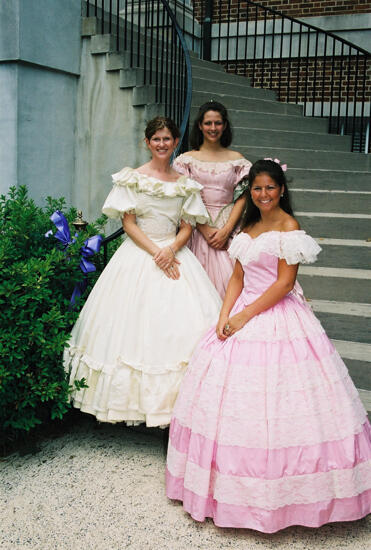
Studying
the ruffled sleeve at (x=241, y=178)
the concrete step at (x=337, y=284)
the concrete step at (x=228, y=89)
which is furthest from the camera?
the concrete step at (x=228, y=89)

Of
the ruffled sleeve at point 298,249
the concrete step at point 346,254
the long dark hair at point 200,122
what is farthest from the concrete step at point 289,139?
the ruffled sleeve at point 298,249

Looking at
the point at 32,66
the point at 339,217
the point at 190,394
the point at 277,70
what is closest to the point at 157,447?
the point at 190,394

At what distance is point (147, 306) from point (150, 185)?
72 centimetres

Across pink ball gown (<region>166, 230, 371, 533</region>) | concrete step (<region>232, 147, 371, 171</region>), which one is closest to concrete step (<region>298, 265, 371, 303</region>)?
pink ball gown (<region>166, 230, 371, 533</region>)

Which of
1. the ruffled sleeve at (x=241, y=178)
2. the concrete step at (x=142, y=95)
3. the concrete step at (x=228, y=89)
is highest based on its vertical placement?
the concrete step at (x=228, y=89)

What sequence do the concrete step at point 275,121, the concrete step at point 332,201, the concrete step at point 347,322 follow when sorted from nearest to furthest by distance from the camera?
the concrete step at point 347,322 → the concrete step at point 332,201 → the concrete step at point 275,121

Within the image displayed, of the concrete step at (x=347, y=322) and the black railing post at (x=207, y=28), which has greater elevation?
the black railing post at (x=207, y=28)

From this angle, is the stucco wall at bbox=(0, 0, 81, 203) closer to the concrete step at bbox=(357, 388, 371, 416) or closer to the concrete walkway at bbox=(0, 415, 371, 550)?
the concrete walkway at bbox=(0, 415, 371, 550)

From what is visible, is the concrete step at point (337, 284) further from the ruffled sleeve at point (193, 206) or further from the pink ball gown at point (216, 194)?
the ruffled sleeve at point (193, 206)

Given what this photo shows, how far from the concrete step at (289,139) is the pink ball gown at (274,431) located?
14.5ft

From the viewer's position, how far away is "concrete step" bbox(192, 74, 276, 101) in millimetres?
7605

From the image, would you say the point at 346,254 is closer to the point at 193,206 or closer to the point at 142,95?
the point at 193,206

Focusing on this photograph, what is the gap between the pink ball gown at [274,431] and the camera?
102 inches

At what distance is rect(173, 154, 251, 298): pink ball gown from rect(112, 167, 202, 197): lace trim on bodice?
1.32ft
